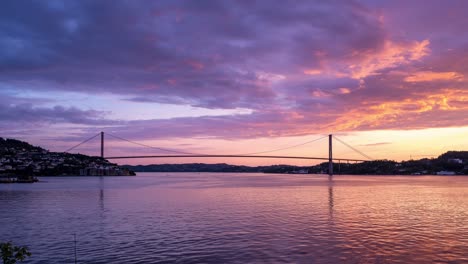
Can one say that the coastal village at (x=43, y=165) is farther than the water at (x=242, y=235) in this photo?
Yes

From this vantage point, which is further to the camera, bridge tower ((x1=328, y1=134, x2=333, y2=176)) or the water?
bridge tower ((x1=328, y1=134, x2=333, y2=176))

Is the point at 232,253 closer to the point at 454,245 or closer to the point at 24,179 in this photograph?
the point at 454,245

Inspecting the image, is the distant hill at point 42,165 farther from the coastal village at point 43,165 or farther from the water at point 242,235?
the water at point 242,235

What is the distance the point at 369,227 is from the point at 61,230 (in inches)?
753

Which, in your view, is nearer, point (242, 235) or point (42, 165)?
point (242, 235)

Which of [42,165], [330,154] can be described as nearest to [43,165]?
[42,165]

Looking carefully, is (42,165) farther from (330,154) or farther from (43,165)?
(330,154)

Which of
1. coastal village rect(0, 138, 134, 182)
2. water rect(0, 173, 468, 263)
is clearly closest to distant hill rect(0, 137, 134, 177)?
coastal village rect(0, 138, 134, 182)

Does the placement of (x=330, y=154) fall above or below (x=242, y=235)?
above

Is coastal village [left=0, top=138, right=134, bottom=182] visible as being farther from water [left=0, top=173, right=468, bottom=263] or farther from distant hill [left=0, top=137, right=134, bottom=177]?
water [left=0, top=173, right=468, bottom=263]

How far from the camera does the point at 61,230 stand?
24.1 m

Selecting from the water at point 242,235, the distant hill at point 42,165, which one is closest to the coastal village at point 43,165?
the distant hill at point 42,165

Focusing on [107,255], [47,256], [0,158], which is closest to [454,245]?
[107,255]

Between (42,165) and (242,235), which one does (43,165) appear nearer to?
(42,165)
